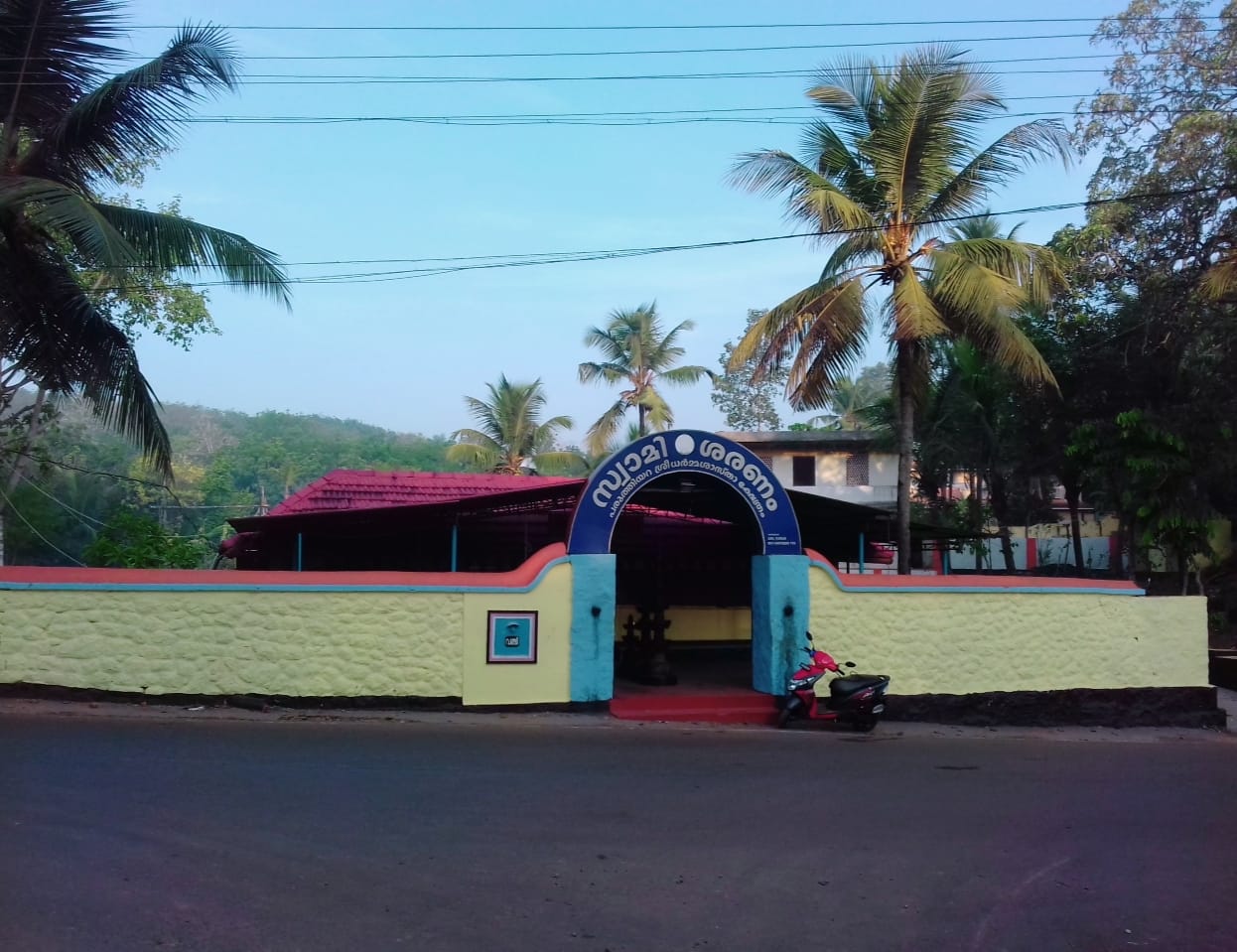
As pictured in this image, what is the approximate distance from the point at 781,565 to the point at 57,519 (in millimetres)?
27088

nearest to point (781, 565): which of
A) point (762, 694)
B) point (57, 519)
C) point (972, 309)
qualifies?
point (762, 694)

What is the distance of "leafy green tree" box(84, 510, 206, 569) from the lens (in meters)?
15.9

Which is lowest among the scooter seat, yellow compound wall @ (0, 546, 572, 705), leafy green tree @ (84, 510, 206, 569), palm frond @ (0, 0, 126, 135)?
the scooter seat

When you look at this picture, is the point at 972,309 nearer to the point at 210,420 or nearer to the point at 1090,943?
the point at 1090,943

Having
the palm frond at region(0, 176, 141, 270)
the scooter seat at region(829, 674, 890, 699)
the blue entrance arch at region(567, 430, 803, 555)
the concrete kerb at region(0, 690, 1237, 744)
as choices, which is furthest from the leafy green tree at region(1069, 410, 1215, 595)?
the palm frond at region(0, 176, 141, 270)

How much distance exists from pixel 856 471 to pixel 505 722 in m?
27.2

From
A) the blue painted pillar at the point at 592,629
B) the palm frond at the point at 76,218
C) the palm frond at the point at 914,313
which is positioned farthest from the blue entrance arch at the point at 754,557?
the palm frond at the point at 76,218

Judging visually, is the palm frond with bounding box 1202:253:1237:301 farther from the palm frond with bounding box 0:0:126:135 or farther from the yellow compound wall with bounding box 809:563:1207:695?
the palm frond with bounding box 0:0:126:135

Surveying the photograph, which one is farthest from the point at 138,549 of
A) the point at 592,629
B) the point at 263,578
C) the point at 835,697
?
the point at 835,697

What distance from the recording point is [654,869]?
227 inches

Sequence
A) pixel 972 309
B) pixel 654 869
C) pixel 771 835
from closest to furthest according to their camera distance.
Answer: pixel 654 869 < pixel 771 835 < pixel 972 309

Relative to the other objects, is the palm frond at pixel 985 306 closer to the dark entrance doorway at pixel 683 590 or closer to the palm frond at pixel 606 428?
the dark entrance doorway at pixel 683 590

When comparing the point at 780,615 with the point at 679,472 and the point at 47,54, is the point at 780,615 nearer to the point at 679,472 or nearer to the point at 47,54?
the point at 679,472

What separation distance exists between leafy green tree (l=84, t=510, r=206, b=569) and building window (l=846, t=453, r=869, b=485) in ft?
78.1
